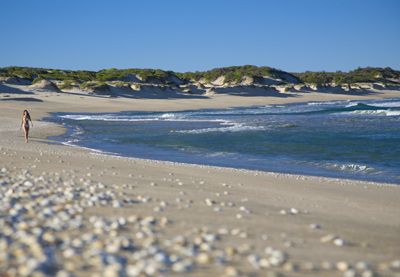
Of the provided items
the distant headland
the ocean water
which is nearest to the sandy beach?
the ocean water

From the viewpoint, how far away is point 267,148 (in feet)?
70.9

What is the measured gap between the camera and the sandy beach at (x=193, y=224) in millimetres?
4766

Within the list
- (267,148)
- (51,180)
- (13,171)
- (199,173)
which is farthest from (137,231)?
(267,148)

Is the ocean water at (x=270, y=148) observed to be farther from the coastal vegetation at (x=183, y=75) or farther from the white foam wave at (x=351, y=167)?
the coastal vegetation at (x=183, y=75)

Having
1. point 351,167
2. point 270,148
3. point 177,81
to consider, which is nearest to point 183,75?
point 177,81

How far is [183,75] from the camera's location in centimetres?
12506

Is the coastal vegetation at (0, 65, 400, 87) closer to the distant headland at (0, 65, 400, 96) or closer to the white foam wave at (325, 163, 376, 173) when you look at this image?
the distant headland at (0, 65, 400, 96)

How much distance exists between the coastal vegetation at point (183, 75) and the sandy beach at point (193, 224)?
205 ft

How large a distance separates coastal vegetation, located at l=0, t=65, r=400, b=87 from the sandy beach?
205 ft

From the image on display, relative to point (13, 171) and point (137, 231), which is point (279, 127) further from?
point (137, 231)

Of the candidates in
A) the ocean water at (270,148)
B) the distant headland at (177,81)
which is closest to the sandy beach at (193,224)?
the ocean water at (270,148)

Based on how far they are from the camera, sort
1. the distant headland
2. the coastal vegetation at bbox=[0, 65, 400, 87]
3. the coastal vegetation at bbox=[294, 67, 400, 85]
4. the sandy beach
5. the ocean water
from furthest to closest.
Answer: the coastal vegetation at bbox=[294, 67, 400, 85]
the coastal vegetation at bbox=[0, 65, 400, 87]
the distant headland
the ocean water
the sandy beach

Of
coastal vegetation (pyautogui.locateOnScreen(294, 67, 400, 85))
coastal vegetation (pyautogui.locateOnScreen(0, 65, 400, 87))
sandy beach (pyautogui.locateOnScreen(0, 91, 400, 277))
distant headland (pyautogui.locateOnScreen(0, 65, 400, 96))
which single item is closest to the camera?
sandy beach (pyautogui.locateOnScreen(0, 91, 400, 277))

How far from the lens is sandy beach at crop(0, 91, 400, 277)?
4.77 metres
